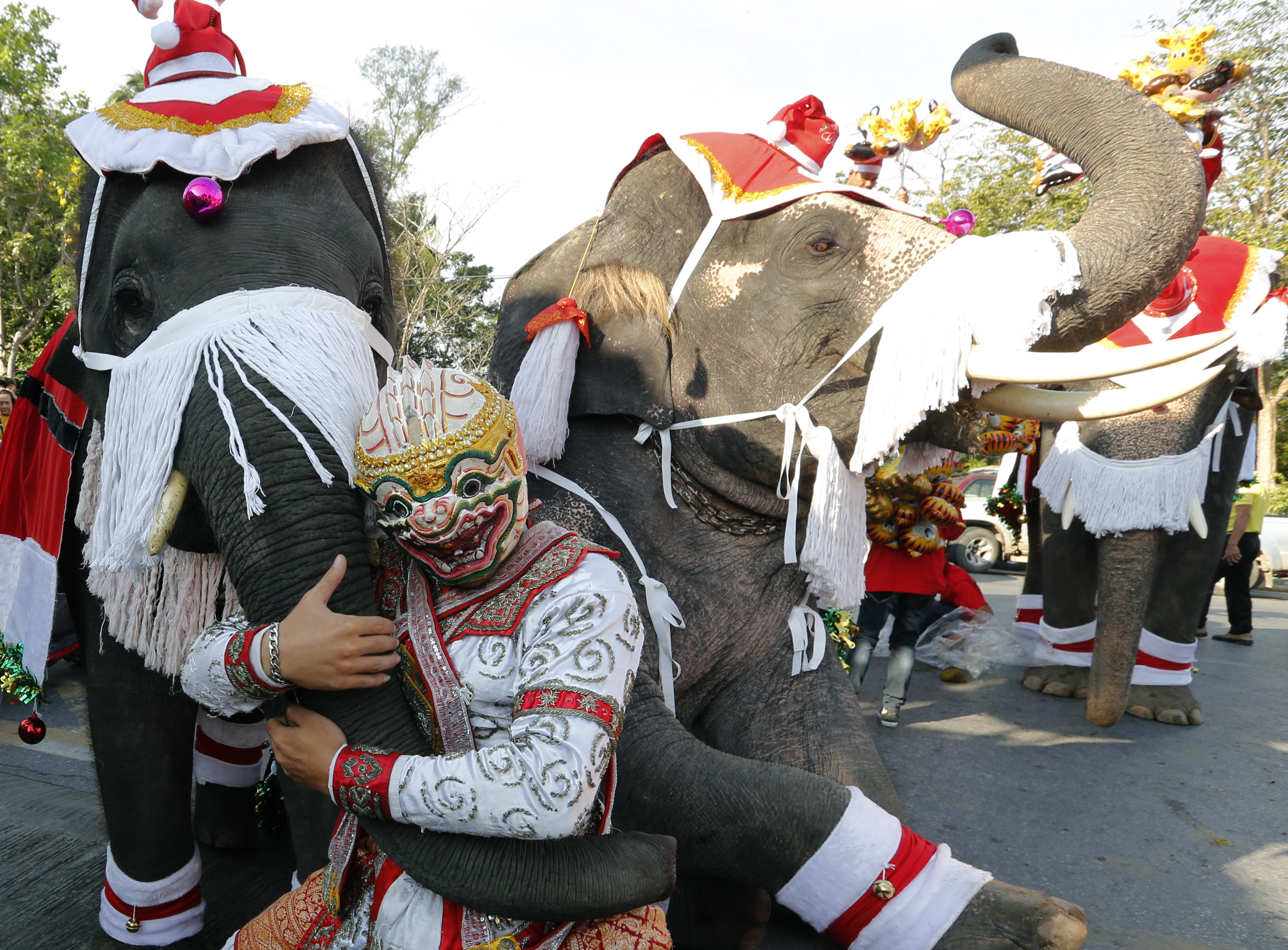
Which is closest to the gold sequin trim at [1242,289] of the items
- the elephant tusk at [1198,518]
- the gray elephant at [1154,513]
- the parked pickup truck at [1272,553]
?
the gray elephant at [1154,513]

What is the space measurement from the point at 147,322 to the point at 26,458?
0.89m

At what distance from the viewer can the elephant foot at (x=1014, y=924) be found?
1.86 meters

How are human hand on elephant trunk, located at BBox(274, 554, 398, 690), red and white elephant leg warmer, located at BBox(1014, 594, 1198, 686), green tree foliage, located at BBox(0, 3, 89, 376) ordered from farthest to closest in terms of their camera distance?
green tree foliage, located at BBox(0, 3, 89, 376)
red and white elephant leg warmer, located at BBox(1014, 594, 1198, 686)
human hand on elephant trunk, located at BBox(274, 554, 398, 690)

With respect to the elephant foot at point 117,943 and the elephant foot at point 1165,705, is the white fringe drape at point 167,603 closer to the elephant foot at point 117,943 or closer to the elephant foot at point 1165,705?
the elephant foot at point 117,943

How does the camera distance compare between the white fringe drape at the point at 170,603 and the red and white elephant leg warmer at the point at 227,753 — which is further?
the red and white elephant leg warmer at the point at 227,753

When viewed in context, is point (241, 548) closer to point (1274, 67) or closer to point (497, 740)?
point (497, 740)

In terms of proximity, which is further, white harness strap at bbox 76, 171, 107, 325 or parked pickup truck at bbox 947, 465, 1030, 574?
parked pickup truck at bbox 947, 465, 1030, 574

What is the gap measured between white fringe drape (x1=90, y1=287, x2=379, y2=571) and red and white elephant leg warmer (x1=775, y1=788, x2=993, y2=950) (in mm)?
1237

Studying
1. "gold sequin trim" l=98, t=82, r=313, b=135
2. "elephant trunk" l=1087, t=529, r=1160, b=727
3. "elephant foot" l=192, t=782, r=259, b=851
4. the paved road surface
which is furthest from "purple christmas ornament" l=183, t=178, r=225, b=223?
"elephant trunk" l=1087, t=529, r=1160, b=727

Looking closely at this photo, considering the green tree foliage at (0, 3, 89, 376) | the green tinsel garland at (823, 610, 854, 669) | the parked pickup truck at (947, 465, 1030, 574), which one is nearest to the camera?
the green tinsel garland at (823, 610, 854, 669)

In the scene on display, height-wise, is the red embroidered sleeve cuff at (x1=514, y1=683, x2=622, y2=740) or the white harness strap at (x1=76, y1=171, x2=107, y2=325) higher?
the white harness strap at (x1=76, y1=171, x2=107, y2=325)

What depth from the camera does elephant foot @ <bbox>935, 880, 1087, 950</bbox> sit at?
1.86 meters

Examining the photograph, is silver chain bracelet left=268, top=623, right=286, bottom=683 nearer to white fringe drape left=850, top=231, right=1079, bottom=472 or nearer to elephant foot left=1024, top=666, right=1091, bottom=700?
white fringe drape left=850, top=231, right=1079, bottom=472

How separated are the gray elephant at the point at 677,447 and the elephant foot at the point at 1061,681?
322 cm
